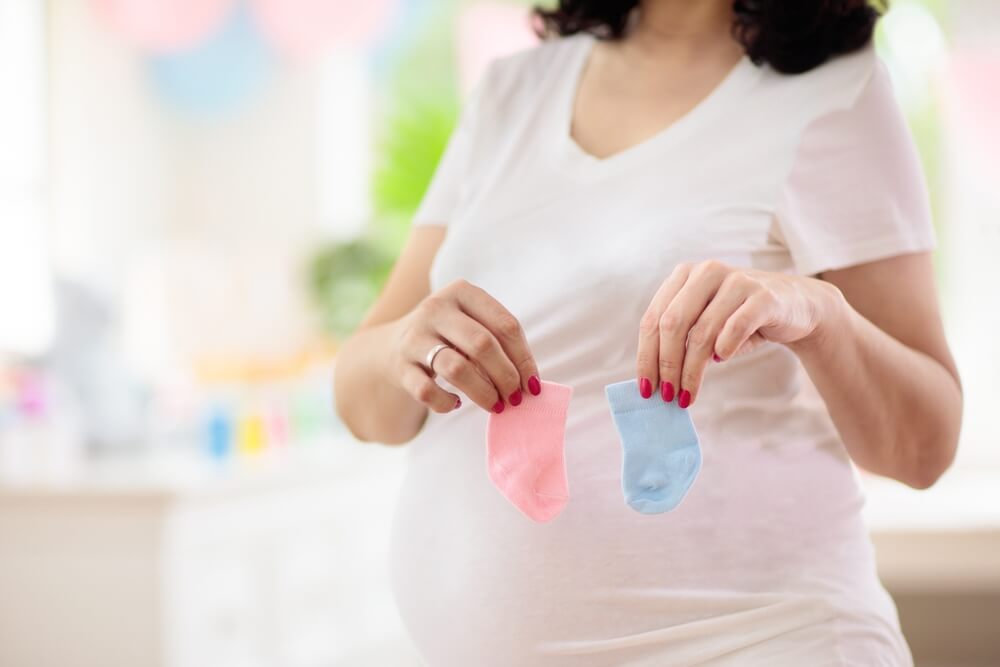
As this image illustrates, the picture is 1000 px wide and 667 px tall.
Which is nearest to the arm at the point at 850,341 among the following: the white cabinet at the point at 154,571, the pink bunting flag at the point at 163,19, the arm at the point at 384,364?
the arm at the point at 384,364

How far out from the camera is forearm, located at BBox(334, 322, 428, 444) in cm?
92

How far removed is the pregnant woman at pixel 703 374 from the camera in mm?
827

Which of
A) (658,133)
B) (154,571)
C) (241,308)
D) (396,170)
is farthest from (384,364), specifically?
(396,170)

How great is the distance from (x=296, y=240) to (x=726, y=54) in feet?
9.13

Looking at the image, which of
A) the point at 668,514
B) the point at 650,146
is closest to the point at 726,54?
the point at 650,146

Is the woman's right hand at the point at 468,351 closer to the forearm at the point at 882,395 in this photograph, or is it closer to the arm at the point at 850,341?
the arm at the point at 850,341

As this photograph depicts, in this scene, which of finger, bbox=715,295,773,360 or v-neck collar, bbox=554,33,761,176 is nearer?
finger, bbox=715,295,773,360

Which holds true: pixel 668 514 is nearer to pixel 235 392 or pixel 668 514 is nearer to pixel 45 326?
pixel 235 392

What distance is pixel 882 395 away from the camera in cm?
84

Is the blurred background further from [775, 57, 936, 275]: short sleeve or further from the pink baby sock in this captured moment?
[775, 57, 936, 275]: short sleeve

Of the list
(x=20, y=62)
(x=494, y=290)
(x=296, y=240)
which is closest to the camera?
(x=494, y=290)

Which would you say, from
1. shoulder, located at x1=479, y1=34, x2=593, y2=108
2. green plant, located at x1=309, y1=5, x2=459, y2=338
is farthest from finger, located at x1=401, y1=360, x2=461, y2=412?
green plant, located at x1=309, y1=5, x2=459, y2=338

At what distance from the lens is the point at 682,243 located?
0.87 meters

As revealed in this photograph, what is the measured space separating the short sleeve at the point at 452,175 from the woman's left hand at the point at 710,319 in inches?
13.3
